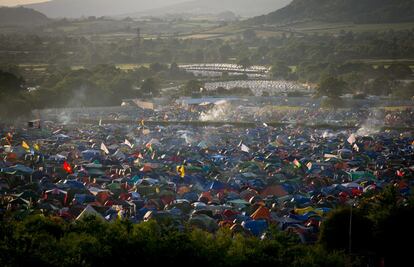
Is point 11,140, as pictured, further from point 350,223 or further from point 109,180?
point 350,223

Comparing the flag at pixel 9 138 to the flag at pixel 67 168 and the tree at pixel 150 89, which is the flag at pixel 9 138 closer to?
the flag at pixel 67 168

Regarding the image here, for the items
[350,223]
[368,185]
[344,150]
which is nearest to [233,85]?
[344,150]

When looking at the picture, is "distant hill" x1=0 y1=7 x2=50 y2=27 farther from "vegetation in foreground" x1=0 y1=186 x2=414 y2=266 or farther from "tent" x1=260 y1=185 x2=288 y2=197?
"vegetation in foreground" x1=0 y1=186 x2=414 y2=266

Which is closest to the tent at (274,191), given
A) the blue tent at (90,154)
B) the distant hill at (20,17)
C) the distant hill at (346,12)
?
the blue tent at (90,154)

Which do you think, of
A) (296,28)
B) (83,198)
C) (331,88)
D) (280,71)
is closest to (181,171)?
(83,198)

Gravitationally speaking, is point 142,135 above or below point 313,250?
below

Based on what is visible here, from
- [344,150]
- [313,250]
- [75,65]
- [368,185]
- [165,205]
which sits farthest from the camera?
[75,65]
